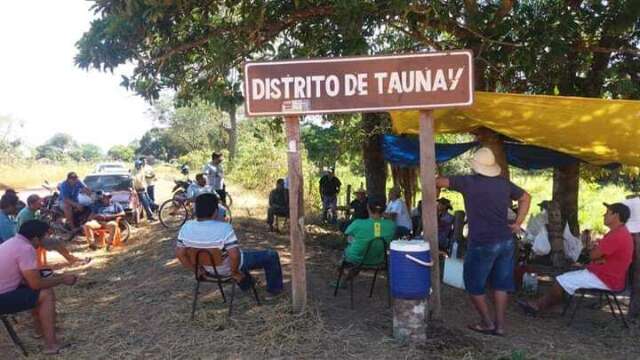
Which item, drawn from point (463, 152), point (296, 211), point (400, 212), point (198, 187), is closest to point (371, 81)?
point (296, 211)

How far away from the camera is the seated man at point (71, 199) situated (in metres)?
11.5

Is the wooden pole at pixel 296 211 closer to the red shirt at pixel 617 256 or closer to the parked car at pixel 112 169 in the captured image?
the red shirt at pixel 617 256

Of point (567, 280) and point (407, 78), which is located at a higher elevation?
point (407, 78)

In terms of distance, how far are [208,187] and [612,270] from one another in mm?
8664

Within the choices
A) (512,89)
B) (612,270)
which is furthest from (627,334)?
(512,89)

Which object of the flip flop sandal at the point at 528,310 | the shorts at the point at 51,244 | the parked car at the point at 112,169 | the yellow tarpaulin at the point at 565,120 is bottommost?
the flip flop sandal at the point at 528,310

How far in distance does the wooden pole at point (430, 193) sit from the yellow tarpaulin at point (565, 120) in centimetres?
116

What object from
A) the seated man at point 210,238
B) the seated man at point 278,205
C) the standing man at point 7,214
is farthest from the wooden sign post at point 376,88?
the seated man at point 278,205

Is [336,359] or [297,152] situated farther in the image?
[297,152]

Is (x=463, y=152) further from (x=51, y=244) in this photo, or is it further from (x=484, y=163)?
A: (x=51, y=244)

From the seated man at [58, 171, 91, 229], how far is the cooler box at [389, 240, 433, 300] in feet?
27.5

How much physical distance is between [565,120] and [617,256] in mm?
1553

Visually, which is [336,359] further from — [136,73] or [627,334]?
[136,73]

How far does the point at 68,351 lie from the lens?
207 inches
